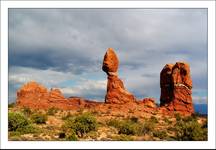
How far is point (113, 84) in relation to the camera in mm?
40781

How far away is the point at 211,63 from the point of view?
1797 centimetres

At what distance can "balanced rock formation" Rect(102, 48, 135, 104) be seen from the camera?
1577 inches

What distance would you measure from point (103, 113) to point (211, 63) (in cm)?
1949

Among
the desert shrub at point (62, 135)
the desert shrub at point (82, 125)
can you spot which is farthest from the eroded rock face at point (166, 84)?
the desert shrub at point (62, 135)

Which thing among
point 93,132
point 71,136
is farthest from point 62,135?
point 93,132

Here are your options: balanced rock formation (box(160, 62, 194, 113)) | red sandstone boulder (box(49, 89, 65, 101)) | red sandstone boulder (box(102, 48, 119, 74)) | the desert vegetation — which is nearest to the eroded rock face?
balanced rock formation (box(160, 62, 194, 113))

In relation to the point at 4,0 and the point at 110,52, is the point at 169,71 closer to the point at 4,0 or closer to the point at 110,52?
the point at 110,52

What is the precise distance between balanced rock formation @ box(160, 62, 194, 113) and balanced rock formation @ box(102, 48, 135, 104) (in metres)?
4.10

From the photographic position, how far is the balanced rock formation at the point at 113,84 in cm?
4006

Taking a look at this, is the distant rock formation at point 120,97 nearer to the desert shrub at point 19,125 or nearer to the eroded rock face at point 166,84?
the eroded rock face at point 166,84

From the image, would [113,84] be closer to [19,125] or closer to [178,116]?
[178,116]

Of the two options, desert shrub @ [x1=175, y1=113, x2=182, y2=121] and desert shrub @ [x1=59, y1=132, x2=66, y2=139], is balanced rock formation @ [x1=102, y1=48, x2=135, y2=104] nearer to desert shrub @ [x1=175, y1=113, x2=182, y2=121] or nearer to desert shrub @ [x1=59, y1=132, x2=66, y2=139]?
desert shrub @ [x1=175, y1=113, x2=182, y2=121]

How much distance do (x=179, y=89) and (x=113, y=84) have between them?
679 centimetres

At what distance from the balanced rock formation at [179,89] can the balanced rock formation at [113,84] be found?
161 inches
